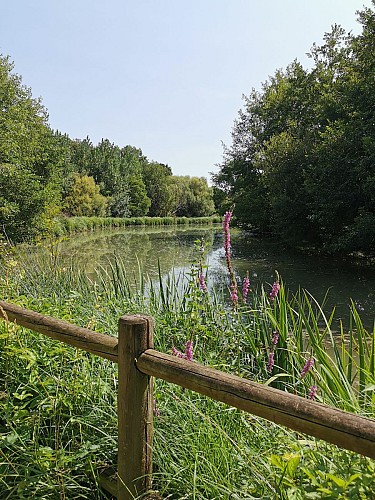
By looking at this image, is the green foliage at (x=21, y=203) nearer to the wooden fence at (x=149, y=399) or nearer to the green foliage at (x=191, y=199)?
the wooden fence at (x=149, y=399)

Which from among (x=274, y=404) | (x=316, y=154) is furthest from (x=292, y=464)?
(x=316, y=154)

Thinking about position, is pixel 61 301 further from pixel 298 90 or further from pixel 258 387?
pixel 298 90

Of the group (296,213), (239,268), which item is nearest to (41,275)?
(239,268)

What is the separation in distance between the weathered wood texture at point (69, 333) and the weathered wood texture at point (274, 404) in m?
0.23

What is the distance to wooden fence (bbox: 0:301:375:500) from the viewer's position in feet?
3.79

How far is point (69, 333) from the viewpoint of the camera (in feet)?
6.54

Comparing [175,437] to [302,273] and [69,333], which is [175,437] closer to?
[69,333]

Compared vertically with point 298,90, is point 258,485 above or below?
below

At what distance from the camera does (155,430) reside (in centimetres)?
203

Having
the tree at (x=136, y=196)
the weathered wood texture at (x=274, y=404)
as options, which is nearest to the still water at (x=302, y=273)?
the weathered wood texture at (x=274, y=404)

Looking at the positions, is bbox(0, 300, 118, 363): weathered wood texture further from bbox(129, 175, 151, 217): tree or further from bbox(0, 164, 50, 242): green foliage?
bbox(129, 175, 151, 217): tree

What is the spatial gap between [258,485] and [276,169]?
21176 mm

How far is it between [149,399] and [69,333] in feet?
1.70

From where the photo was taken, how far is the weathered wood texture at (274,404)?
43.9 inches
